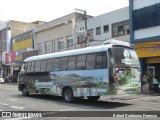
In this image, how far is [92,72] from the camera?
15.3 meters

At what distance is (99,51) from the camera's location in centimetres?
1505

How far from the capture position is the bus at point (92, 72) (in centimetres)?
1450

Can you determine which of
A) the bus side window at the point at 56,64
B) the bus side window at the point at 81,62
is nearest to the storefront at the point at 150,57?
the bus side window at the point at 56,64

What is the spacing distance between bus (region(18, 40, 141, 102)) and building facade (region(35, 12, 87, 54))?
60.6 ft

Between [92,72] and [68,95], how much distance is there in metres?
2.65

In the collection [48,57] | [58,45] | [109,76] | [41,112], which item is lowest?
[41,112]

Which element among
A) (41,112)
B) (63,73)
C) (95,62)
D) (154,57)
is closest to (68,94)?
(63,73)

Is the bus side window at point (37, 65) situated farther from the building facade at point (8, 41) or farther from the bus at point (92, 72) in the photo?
the building facade at point (8, 41)

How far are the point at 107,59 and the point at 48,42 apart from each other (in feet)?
98.0

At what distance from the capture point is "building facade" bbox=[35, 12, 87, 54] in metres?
37.8

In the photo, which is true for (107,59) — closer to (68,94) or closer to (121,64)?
(121,64)

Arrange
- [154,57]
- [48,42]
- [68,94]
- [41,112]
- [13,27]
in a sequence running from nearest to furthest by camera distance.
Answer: [41,112]
[68,94]
[154,57]
[48,42]
[13,27]

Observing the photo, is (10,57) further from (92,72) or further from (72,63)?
(92,72)

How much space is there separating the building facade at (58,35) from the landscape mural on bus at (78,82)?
59.1ft
